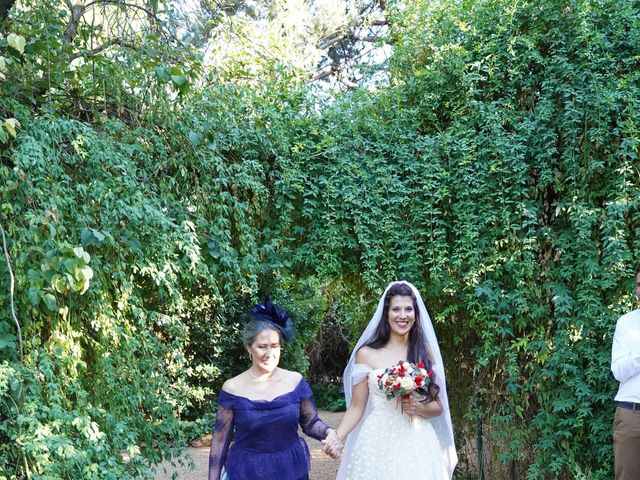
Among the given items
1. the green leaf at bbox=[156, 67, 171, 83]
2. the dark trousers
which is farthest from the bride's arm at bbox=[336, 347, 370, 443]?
the green leaf at bbox=[156, 67, 171, 83]

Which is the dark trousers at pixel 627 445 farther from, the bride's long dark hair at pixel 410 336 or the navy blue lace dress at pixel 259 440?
the navy blue lace dress at pixel 259 440

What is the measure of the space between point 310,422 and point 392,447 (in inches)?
27.0

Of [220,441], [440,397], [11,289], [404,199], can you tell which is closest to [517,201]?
[404,199]

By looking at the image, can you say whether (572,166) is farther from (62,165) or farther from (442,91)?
(62,165)

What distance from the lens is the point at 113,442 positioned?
12.1ft

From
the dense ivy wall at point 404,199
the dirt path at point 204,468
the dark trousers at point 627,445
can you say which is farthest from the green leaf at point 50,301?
the dirt path at point 204,468

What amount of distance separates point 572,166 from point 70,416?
337cm

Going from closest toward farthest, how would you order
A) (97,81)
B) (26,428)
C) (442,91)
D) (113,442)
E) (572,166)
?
(26,428) < (113,442) < (97,81) < (572,166) < (442,91)

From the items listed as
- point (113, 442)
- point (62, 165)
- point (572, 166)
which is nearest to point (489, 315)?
point (572, 166)

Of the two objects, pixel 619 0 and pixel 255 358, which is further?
pixel 619 0

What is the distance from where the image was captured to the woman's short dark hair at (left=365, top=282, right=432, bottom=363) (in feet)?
13.2

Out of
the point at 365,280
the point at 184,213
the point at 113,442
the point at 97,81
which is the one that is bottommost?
the point at 113,442

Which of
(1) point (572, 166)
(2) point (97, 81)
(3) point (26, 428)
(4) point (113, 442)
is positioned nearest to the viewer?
(3) point (26, 428)

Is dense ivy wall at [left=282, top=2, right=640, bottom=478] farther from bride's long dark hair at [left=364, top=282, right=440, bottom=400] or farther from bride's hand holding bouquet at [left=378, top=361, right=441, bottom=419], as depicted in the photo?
bride's hand holding bouquet at [left=378, top=361, right=441, bottom=419]
